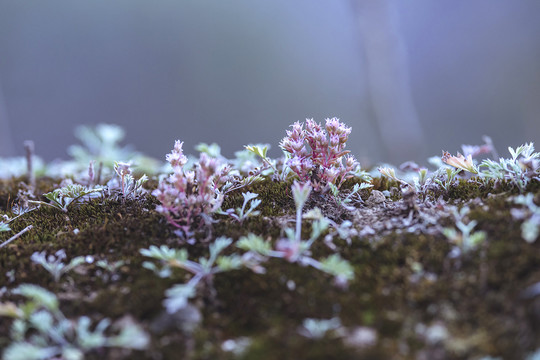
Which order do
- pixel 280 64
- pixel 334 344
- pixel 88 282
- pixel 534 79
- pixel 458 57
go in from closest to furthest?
pixel 334 344, pixel 88 282, pixel 534 79, pixel 458 57, pixel 280 64

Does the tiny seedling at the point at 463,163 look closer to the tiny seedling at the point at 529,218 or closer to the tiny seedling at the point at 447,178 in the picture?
the tiny seedling at the point at 447,178

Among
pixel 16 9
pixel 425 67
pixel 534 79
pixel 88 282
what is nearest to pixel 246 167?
pixel 88 282

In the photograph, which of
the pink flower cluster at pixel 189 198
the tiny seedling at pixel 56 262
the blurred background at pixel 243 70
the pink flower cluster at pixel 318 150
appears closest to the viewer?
the tiny seedling at pixel 56 262

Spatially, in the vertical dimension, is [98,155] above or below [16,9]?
below

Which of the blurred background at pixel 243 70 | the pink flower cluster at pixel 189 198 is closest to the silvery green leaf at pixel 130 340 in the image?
the pink flower cluster at pixel 189 198

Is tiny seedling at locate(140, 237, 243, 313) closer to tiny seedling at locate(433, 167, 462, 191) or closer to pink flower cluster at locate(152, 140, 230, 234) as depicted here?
pink flower cluster at locate(152, 140, 230, 234)

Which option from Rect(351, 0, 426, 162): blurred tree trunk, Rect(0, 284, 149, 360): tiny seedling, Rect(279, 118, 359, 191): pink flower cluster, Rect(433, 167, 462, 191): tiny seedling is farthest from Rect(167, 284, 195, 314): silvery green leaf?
Rect(351, 0, 426, 162): blurred tree trunk

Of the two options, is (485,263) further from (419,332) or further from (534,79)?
(534,79)
